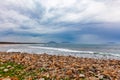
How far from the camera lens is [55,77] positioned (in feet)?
25.4

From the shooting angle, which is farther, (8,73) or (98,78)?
(8,73)

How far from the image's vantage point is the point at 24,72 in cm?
870

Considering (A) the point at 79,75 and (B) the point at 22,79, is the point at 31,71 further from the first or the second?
(A) the point at 79,75

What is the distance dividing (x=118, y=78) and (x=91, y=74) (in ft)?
3.31

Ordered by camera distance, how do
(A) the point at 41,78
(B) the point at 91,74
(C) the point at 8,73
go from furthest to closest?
1. (C) the point at 8,73
2. (B) the point at 91,74
3. (A) the point at 41,78

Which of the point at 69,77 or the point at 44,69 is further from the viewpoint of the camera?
the point at 44,69

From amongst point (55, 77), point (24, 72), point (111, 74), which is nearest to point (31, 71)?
point (24, 72)

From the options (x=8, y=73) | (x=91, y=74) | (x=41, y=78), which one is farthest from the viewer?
(x=8, y=73)

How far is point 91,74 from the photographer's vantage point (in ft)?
27.6

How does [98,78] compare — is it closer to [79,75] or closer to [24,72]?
[79,75]

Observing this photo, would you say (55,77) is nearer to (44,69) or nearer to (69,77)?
(69,77)

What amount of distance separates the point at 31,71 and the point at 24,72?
337mm

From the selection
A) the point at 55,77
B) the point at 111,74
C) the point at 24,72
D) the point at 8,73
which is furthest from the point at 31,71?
the point at 111,74

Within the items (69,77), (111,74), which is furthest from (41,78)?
(111,74)
